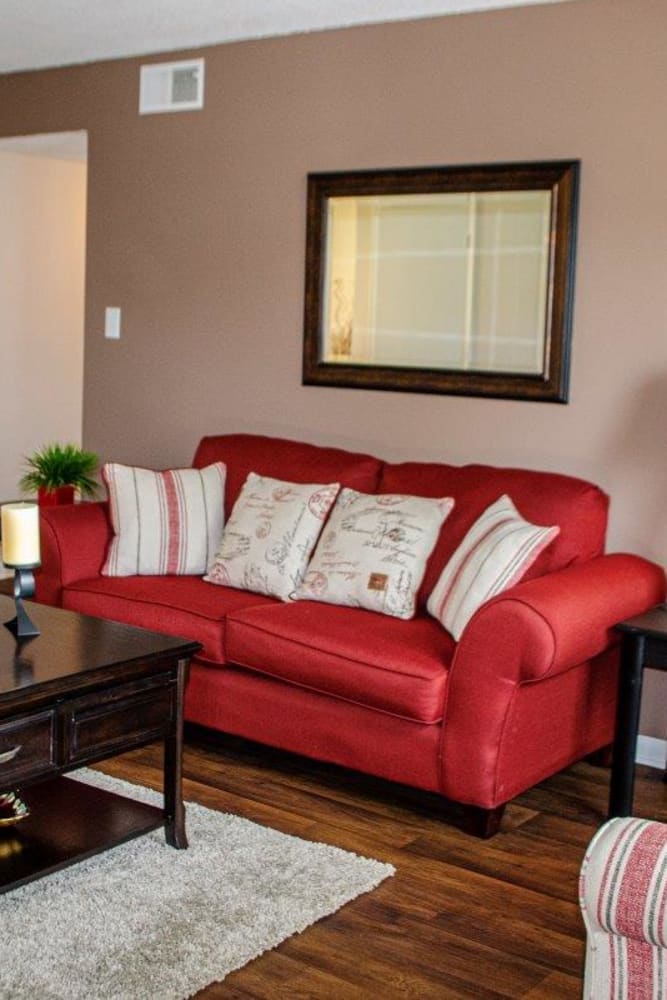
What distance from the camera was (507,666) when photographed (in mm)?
3266

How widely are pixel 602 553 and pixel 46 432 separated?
464 cm

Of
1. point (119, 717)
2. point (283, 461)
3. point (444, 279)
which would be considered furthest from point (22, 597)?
point (444, 279)

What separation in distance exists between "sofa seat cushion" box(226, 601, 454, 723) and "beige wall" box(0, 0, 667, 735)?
0.87 meters

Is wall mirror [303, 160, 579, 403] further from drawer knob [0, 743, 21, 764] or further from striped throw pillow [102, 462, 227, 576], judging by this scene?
drawer knob [0, 743, 21, 764]

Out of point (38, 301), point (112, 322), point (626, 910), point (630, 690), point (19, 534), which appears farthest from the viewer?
point (38, 301)

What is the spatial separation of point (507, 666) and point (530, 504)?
0.81 m

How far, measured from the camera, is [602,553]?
4055 millimetres

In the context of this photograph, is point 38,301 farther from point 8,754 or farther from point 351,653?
point 8,754

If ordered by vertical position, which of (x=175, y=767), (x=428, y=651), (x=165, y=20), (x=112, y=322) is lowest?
(x=175, y=767)

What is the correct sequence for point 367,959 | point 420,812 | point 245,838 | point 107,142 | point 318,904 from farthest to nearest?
point 107,142
point 420,812
point 245,838
point 318,904
point 367,959

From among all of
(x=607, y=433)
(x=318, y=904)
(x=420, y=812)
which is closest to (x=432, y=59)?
(x=607, y=433)

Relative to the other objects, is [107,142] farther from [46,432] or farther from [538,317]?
[46,432]


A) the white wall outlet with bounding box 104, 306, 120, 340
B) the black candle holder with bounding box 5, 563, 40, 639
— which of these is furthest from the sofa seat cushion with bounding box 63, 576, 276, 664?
the white wall outlet with bounding box 104, 306, 120, 340

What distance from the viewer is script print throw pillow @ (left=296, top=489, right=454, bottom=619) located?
3873 millimetres
